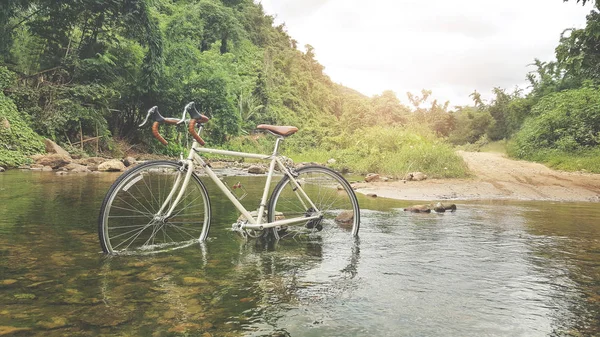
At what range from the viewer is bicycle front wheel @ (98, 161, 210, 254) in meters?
3.56

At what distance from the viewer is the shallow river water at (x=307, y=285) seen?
2.23 meters

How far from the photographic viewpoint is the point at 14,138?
1489 centimetres

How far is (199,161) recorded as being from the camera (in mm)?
3980

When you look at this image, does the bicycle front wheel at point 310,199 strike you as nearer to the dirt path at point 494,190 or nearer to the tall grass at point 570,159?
the dirt path at point 494,190

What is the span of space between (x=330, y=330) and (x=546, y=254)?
2.76 m

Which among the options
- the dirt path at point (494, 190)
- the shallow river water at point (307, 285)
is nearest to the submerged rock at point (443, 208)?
the shallow river water at point (307, 285)

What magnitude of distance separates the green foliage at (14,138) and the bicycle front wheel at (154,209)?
11.7 m

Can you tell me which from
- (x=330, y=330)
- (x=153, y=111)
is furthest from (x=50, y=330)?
(x=153, y=111)

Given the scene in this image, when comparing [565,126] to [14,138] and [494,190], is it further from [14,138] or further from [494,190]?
[14,138]

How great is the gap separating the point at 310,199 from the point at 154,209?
62.1 inches

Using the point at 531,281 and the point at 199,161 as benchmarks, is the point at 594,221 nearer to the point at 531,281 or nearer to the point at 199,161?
the point at 531,281

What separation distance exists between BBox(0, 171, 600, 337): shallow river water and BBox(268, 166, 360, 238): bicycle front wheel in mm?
291

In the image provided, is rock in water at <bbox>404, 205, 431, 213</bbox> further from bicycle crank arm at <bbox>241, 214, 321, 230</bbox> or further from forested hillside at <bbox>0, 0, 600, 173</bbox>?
forested hillside at <bbox>0, 0, 600, 173</bbox>

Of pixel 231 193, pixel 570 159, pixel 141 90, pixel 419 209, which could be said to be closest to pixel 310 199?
pixel 231 193
